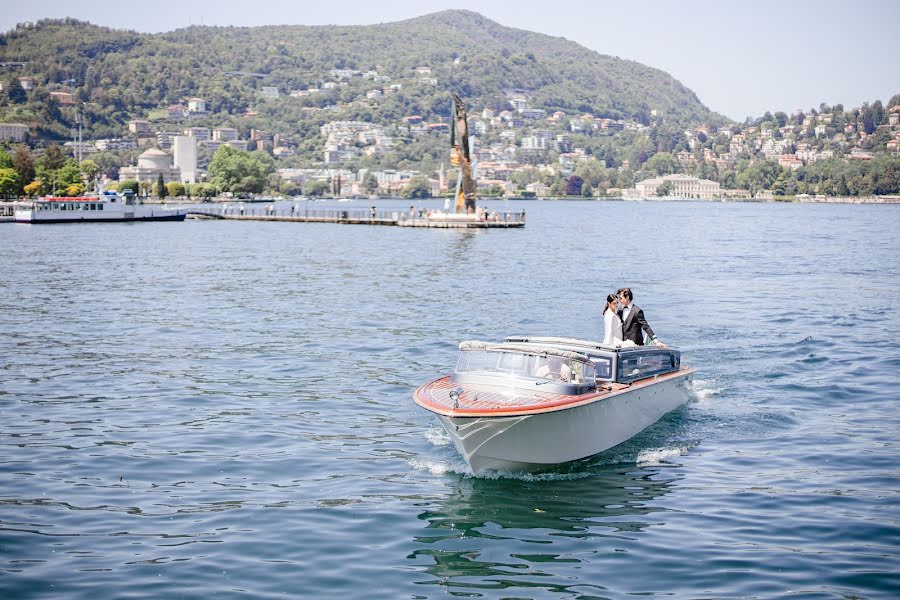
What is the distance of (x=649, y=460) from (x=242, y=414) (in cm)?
919

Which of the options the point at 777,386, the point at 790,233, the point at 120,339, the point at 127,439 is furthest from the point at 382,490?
the point at 790,233

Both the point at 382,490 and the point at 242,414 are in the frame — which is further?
the point at 242,414

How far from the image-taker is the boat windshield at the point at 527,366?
1866cm

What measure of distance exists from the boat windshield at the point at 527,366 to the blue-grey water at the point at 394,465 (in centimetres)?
174

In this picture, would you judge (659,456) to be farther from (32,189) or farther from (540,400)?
(32,189)

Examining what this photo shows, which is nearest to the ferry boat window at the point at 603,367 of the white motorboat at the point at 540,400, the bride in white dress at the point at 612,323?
the white motorboat at the point at 540,400

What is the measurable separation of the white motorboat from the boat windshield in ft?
0.06

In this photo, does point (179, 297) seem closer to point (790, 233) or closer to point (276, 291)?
point (276, 291)

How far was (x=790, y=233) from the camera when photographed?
123250 millimetres

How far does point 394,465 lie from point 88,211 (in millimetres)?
119935

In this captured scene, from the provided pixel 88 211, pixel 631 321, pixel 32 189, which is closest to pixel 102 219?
pixel 88 211

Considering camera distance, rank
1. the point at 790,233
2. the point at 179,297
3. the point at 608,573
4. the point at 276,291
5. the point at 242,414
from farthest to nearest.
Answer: the point at 790,233, the point at 276,291, the point at 179,297, the point at 242,414, the point at 608,573

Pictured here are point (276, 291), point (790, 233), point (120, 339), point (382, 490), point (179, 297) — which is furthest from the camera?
Answer: point (790, 233)

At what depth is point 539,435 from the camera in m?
17.5
